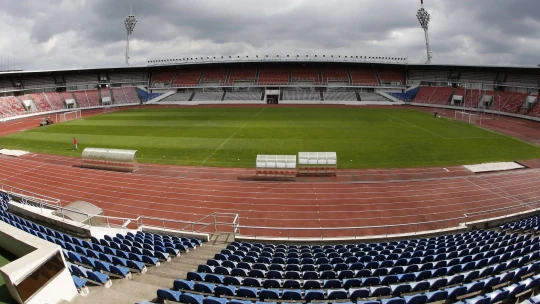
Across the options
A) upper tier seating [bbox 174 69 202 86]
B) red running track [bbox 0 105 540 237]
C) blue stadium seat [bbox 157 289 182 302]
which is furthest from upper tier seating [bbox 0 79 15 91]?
blue stadium seat [bbox 157 289 182 302]

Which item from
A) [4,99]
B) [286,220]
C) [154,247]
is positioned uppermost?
[4,99]

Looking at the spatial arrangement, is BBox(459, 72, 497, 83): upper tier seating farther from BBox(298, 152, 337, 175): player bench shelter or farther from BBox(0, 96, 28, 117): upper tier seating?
BBox(0, 96, 28, 117): upper tier seating

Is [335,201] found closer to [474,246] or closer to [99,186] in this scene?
[474,246]

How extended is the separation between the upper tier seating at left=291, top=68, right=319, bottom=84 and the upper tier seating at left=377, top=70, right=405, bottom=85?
16.6 meters

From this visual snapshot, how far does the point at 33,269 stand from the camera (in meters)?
6.27

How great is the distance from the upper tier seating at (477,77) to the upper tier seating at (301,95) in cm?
3203

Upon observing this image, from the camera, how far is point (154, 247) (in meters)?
11.0

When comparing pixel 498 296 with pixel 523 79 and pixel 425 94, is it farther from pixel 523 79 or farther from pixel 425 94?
pixel 425 94

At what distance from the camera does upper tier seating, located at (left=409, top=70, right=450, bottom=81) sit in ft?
243

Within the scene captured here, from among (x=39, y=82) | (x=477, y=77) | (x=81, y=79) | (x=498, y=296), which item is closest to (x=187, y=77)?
(x=81, y=79)

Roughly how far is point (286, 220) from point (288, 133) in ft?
72.4

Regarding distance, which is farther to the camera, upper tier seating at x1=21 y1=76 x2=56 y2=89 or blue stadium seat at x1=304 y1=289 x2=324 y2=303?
upper tier seating at x1=21 y1=76 x2=56 y2=89

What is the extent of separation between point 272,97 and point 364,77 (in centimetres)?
2475

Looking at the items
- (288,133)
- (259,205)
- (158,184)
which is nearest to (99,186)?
(158,184)
